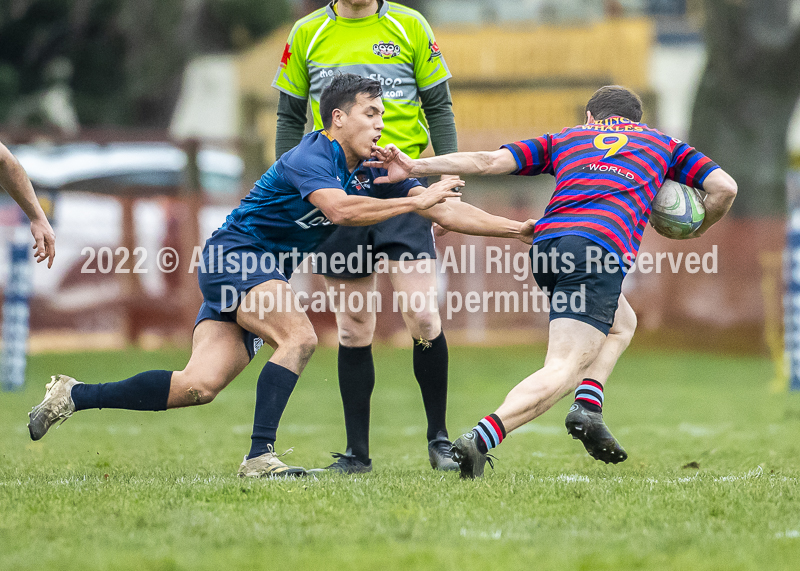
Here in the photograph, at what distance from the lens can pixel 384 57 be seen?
537 cm

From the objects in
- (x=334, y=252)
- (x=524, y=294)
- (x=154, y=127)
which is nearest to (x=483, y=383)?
(x=524, y=294)

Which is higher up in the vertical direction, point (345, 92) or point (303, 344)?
point (345, 92)

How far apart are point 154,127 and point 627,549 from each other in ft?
62.3

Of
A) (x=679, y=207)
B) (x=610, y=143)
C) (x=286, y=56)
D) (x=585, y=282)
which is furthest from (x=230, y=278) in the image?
(x=679, y=207)

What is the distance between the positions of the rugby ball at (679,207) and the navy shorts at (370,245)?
1.17 m

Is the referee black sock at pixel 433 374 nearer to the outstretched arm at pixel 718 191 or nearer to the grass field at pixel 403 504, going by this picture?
the grass field at pixel 403 504

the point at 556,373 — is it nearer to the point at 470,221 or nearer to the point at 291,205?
the point at 470,221

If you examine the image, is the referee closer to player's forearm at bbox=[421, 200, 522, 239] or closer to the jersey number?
player's forearm at bbox=[421, 200, 522, 239]

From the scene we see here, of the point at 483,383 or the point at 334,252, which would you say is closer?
the point at 334,252

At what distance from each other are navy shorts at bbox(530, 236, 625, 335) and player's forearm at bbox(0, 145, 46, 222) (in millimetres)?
2497

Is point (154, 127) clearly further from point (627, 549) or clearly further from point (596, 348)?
point (627, 549)

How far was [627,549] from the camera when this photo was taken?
3.19m

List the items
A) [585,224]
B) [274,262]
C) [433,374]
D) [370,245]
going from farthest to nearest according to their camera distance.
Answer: [433,374], [370,245], [274,262], [585,224]

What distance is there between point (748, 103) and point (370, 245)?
1346cm
